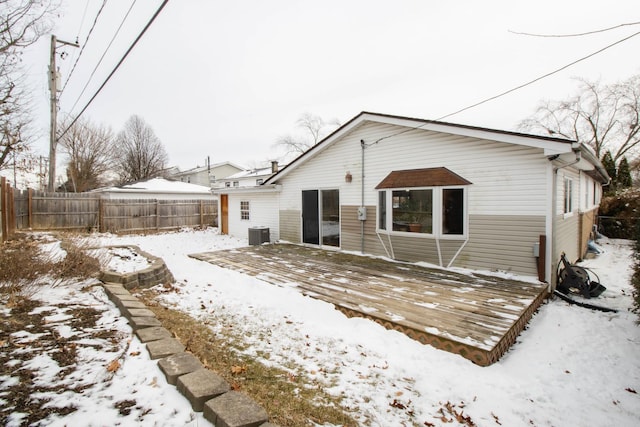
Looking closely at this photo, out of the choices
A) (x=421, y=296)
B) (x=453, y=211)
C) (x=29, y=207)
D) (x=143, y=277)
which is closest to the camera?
(x=421, y=296)

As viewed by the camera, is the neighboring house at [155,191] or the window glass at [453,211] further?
the neighboring house at [155,191]

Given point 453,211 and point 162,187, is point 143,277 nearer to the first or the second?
point 453,211

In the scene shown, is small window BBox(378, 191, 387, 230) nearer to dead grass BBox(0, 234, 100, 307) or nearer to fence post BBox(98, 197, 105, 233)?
dead grass BBox(0, 234, 100, 307)

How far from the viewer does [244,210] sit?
1359 cm

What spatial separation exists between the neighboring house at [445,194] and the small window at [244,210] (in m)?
3.48

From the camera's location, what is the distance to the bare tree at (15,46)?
770 cm

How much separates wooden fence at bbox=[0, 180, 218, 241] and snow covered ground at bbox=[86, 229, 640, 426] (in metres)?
12.7

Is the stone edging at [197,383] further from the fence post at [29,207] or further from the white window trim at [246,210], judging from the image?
the fence post at [29,207]

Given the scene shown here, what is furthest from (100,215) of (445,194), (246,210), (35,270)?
(445,194)

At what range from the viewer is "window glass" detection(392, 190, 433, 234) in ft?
24.3

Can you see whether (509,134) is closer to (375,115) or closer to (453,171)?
(453,171)

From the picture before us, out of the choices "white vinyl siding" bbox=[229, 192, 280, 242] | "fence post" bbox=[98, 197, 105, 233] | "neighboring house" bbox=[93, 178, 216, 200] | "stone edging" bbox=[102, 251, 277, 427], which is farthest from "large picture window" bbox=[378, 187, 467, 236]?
"neighboring house" bbox=[93, 178, 216, 200]

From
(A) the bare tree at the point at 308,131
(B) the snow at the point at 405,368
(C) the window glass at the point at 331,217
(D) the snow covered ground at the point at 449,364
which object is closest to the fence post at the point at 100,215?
(C) the window glass at the point at 331,217

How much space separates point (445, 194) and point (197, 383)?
6403 millimetres
